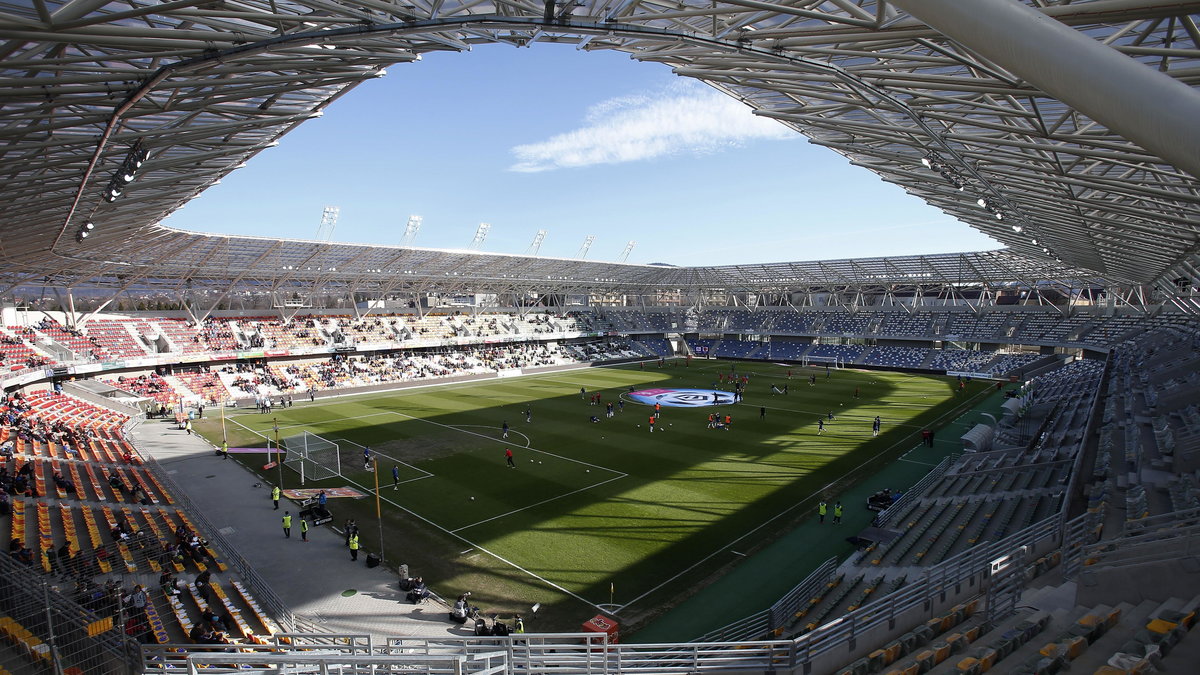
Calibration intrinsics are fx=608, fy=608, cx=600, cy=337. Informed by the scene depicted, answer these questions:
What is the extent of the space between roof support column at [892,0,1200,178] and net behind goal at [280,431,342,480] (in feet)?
A: 92.4

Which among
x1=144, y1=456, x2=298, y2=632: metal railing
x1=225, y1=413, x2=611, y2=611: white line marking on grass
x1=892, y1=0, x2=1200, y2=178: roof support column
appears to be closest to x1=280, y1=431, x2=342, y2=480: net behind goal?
x1=225, y1=413, x2=611, y2=611: white line marking on grass

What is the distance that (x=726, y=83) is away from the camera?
1677 cm

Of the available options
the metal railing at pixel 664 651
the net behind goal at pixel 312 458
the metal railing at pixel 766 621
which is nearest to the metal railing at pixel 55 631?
the metal railing at pixel 664 651

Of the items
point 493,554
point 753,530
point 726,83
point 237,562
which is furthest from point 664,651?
point 237,562

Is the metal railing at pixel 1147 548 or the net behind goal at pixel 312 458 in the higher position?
the metal railing at pixel 1147 548

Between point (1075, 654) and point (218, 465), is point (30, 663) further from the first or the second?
point (218, 465)

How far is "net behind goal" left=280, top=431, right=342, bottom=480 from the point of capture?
2695 cm

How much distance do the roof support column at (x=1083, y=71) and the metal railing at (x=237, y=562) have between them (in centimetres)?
1636

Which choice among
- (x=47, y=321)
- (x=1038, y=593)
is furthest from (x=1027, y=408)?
(x=47, y=321)

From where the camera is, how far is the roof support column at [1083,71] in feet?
9.49

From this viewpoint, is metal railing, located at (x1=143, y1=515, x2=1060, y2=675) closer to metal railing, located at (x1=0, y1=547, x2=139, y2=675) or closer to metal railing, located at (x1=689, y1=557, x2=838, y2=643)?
metal railing, located at (x1=0, y1=547, x2=139, y2=675)

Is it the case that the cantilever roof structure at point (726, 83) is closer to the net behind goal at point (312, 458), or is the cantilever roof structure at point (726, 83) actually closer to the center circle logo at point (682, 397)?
the net behind goal at point (312, 458)

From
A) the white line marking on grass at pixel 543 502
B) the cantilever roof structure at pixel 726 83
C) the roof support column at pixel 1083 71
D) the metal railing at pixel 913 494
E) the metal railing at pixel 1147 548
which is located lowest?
the white line marking on grass at pixel 543 502

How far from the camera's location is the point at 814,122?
16.4 meters
